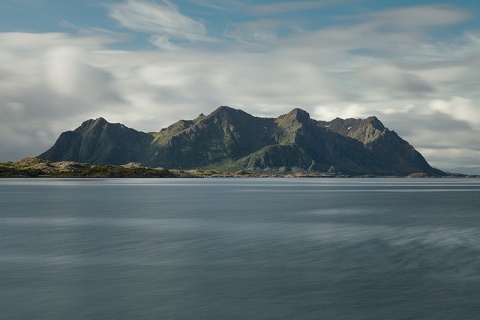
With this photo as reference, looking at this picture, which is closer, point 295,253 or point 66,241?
point 295,253

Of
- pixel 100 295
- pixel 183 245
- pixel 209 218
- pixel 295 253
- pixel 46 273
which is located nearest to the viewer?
pixel 100 295

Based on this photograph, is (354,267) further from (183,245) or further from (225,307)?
(183,245)

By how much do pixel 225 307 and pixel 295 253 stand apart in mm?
19646

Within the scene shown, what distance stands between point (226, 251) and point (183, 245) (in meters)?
6.09

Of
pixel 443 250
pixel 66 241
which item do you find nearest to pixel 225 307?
pixel 443 250

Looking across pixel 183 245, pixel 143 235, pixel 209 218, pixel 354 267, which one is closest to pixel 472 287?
pixel 354 267

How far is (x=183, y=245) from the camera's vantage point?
52.1m

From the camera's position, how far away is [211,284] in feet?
110

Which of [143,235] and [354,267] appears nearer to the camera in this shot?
[354,267]

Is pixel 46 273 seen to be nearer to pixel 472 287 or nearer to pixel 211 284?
pixel 211 284

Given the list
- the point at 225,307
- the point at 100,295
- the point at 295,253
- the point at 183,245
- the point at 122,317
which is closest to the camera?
the point at 122,317

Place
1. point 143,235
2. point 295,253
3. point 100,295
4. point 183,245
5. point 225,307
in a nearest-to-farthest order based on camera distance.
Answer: point 225,307 → point 100,295 → point 295,253 → point 183,245 → point 143,235

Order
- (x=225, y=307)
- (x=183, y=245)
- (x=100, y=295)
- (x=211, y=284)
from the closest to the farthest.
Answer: (x=225, y=307)
(x=100, y=295)
(x=211, y=284)
(x=183, y=245)

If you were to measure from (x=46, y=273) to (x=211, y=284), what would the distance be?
40.3 feet
